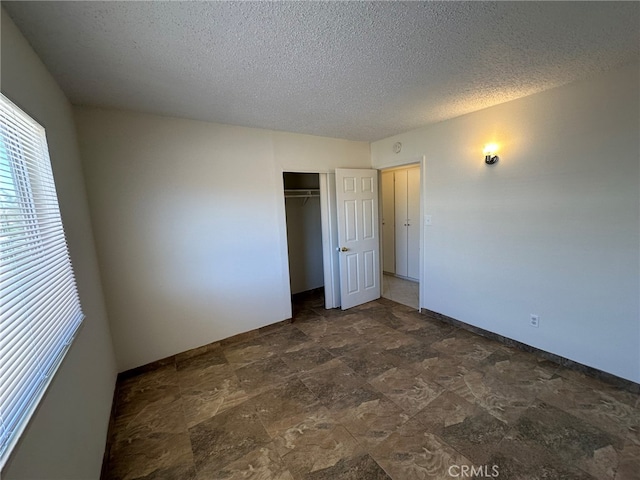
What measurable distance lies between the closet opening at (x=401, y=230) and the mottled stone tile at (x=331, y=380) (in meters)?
2.16

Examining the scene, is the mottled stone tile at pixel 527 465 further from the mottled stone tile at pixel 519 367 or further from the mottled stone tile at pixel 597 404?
the mottled stone tile at pixel 519 367

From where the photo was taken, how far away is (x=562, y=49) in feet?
5.57

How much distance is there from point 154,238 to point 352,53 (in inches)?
91.1

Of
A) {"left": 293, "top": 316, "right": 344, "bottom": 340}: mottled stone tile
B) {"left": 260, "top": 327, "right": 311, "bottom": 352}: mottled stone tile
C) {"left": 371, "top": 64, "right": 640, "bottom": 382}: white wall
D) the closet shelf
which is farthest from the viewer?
the closet shelf

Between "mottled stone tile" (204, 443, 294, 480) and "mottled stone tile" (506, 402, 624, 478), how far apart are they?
4.81ft

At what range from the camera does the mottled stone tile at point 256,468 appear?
1591 millimetres

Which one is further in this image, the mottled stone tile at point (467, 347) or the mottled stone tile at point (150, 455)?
the mottled stone tile at point (467, 347)

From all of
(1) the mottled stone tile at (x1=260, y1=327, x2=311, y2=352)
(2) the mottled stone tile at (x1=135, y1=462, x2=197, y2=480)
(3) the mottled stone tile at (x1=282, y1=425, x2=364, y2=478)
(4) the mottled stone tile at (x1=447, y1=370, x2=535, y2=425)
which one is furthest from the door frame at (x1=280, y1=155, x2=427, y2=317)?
(2) the mottled stone tile at (x1=135, y1=462, x2=197, y2=480)

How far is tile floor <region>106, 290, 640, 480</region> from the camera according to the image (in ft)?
5.32

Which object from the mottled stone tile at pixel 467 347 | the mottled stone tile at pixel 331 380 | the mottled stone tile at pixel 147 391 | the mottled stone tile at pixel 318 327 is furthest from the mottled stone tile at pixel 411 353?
the mottled stone tile at pixel 147 391

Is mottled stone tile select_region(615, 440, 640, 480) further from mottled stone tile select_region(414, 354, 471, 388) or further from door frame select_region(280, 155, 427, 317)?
door frame select_region(280, 155, 427, 317)

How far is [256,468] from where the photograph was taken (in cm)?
164

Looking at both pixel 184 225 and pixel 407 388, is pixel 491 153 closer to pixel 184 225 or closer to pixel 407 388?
pixel 407 388

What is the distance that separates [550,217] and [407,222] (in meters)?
2.71
